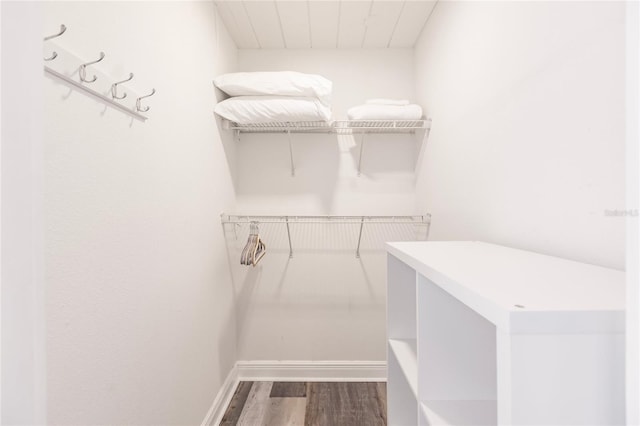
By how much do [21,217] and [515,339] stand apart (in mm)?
713

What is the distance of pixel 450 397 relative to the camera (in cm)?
80

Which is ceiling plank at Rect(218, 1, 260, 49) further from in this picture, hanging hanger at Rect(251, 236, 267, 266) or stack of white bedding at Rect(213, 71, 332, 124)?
hanging hanger at Rect(251, 236, 267, 266)

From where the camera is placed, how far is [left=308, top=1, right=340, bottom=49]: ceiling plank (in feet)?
5.48

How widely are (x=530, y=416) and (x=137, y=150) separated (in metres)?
1.19

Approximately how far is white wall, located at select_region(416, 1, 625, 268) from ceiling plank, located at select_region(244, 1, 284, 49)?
3.21ft

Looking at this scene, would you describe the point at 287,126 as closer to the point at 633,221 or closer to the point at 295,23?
the point at 295,23

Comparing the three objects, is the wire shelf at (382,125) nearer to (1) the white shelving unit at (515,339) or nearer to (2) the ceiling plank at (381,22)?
(2) the ceiling plank at (381,22)

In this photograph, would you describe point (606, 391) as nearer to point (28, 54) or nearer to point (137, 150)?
point (28, 54)

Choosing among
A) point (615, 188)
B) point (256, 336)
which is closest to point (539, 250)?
point (615, 188)

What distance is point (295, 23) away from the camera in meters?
1.82

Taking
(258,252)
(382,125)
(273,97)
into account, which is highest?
(273,97)

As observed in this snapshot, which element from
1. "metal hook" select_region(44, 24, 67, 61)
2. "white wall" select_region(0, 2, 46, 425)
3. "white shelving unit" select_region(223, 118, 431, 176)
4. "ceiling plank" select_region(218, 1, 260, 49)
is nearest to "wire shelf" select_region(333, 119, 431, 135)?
"white shelving unit" select_region(223, 118, 431, 176)

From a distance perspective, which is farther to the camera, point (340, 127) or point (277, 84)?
point (340, 127)

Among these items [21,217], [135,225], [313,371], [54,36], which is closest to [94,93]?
[54,36]
